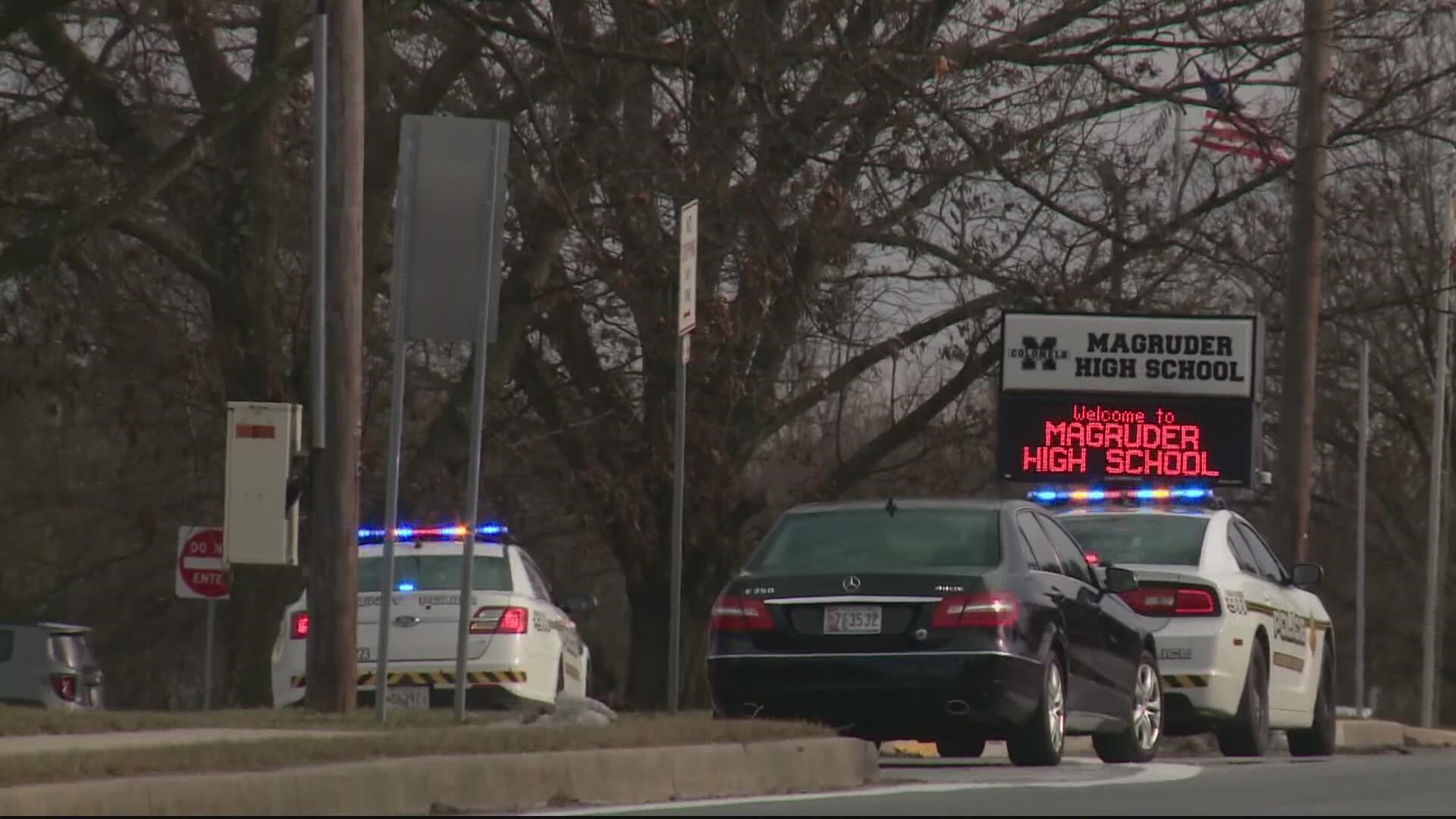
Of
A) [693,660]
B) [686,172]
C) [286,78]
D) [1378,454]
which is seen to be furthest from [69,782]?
[1378,454]

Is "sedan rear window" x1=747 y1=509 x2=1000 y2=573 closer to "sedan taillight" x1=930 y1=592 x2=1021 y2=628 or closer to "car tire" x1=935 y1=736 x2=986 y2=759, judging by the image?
"sedan taillight" x1=930 y1=592 x2=1021 y2=628

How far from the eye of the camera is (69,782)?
9.75 meters

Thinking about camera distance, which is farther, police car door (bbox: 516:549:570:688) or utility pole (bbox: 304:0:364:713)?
police car door (bbox: 516:549:570:688)

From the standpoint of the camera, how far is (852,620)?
13781 mm

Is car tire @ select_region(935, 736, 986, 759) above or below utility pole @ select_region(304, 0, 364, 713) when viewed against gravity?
below

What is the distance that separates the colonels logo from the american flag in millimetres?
2358

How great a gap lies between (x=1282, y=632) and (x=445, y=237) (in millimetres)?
6418

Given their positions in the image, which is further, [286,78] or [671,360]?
[671,360]

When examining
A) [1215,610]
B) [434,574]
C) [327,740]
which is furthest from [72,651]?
[327,740]

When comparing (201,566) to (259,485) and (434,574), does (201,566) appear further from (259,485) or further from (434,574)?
(259,485)

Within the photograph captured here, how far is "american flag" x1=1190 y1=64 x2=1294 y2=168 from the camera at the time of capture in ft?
77.0

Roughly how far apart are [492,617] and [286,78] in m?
4.94

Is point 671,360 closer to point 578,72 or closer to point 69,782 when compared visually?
point 578,72

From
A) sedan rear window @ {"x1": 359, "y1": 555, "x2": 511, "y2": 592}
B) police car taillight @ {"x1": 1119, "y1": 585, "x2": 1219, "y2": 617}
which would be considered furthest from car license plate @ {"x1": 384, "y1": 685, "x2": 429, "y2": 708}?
police car taillight @ {"x1": 1119, "y1": 585, "x2": 1219, "y2": 617}
